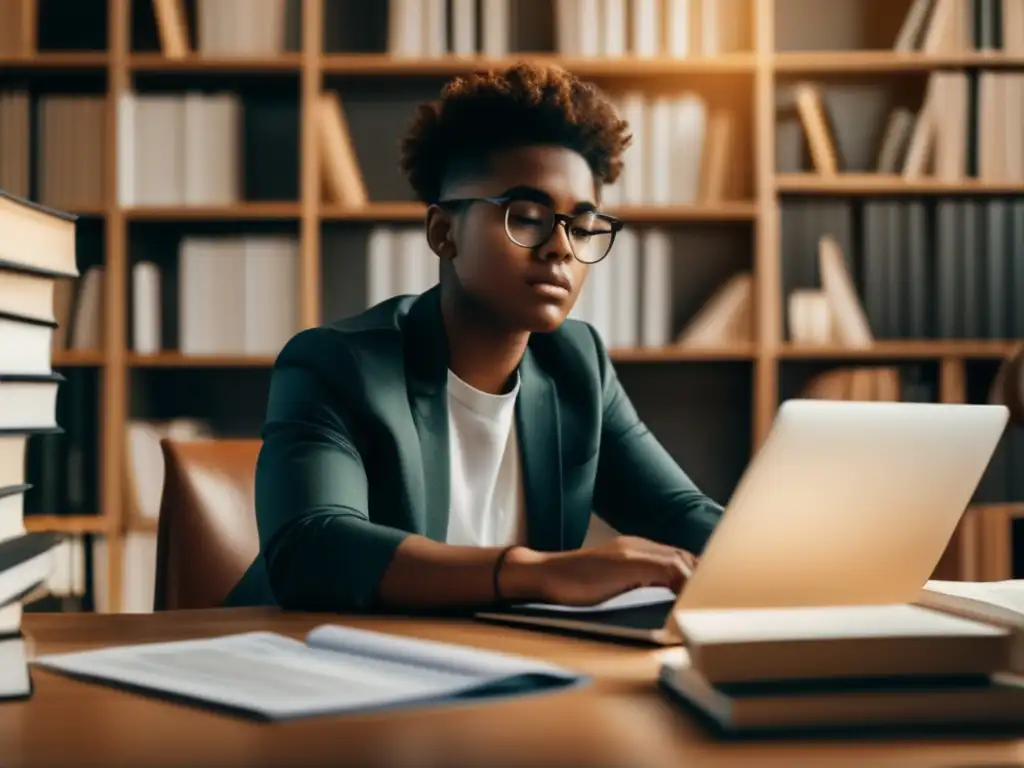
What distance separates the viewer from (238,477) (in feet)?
5.36

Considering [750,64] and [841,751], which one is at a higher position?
[750,64]

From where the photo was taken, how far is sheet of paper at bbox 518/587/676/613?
1033 mm

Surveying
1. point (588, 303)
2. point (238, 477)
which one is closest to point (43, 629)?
point (238, 477)

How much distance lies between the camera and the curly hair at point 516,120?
1584 millimetres

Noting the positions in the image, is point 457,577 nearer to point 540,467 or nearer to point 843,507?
point 843,507

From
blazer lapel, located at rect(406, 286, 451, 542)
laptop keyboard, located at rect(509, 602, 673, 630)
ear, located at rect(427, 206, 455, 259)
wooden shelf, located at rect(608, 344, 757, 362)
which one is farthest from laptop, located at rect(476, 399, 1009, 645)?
wooden shelf, located at rect(608, 344, 757, 362)

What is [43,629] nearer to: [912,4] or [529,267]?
[529,267]

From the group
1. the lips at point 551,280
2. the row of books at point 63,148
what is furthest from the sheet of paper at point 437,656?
the row of books at point 63,148

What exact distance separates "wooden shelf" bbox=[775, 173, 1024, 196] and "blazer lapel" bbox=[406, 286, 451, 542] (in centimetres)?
164

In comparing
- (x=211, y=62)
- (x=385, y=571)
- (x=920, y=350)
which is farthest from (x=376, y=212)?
(x=385, y=571)

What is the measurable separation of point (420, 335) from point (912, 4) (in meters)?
2.12

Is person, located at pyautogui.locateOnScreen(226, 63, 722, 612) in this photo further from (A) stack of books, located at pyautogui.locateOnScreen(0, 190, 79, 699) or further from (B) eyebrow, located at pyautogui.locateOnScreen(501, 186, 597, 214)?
(A) stack of books, located at pyautogui.locateOnScreen(0, 190, 79, 699)

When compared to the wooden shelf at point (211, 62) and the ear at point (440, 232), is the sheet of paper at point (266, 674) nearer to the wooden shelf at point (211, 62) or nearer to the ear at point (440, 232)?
the ear at point (440, 232)

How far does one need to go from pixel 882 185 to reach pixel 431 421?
1.81 m
